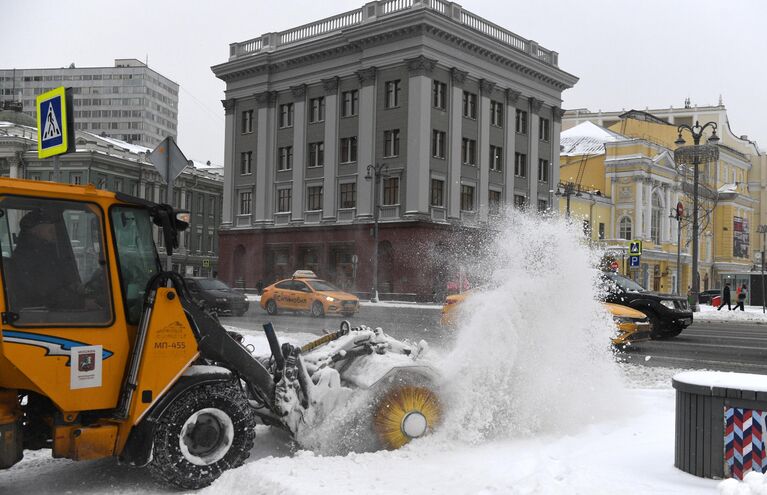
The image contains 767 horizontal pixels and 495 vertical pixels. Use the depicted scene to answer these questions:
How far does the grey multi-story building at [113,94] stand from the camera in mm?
124812

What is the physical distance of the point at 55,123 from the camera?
9484 millimetres

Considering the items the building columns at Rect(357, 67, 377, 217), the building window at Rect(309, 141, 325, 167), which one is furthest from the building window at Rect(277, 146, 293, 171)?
the building columns at Rect(357, 67, 377, 217)

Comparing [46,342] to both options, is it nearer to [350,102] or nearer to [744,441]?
[744,441]

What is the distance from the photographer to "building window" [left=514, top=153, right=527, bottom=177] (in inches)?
2071

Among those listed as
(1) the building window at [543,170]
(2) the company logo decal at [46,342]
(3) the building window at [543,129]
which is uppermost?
(3) the building window at [543,129]

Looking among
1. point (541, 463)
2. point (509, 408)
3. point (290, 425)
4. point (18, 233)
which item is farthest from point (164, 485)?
point (509, 408)

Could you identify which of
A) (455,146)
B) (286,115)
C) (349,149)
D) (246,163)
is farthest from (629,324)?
(246,163)

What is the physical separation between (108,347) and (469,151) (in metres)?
44.5

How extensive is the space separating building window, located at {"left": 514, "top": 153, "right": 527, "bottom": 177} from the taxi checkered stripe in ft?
158

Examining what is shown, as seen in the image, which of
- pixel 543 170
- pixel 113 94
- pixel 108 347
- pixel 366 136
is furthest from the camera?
pixel 113 94

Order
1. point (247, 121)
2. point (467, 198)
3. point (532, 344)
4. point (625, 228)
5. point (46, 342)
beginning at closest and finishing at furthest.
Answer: point (46, 342) < point (532, 344) < point (467, 198) < point (247, 121) < point (625, 228)

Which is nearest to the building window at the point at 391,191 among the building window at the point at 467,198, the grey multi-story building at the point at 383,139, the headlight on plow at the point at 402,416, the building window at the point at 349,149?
the grey multi-story building at the point at 383,139

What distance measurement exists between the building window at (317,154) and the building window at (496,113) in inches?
463

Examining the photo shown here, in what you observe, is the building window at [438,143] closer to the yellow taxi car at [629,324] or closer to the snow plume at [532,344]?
the yellow taxi car at [629,324]
